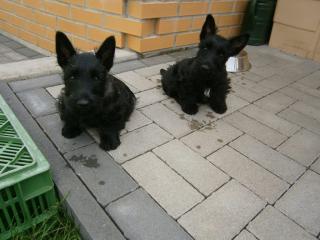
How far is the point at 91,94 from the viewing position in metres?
2.20

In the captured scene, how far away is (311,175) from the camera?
2.59 meters

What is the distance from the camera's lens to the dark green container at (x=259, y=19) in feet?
18.3

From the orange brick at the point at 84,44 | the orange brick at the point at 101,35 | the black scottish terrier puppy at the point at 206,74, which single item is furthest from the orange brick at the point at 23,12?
the black scottish terrier puppy at the point at 206,74

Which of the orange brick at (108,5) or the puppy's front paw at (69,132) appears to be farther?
the orange brick at (108,5)

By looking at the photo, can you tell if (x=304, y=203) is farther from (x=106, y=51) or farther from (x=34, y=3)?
(x=34, y=3)

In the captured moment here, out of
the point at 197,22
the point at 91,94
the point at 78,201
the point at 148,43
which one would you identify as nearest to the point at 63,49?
the point at 91,94

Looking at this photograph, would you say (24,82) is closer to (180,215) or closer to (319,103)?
(180,215)

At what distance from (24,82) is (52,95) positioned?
48 centimetres

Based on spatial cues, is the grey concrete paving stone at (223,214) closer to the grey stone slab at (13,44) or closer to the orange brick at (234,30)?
the orange brick at (234,30)

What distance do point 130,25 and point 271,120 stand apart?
8.05 ft

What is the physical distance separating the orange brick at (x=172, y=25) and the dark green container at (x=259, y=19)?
4.91ft

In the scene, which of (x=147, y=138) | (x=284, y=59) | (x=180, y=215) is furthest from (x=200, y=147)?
(x=284, y=59)

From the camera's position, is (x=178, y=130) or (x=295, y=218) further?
(x=178, y=130)

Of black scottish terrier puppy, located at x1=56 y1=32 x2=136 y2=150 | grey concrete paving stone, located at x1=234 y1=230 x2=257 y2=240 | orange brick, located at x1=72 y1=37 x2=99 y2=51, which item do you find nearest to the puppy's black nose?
black scottish terrier puppy, located at x1=56 y1=32 x2=136 y2=150
